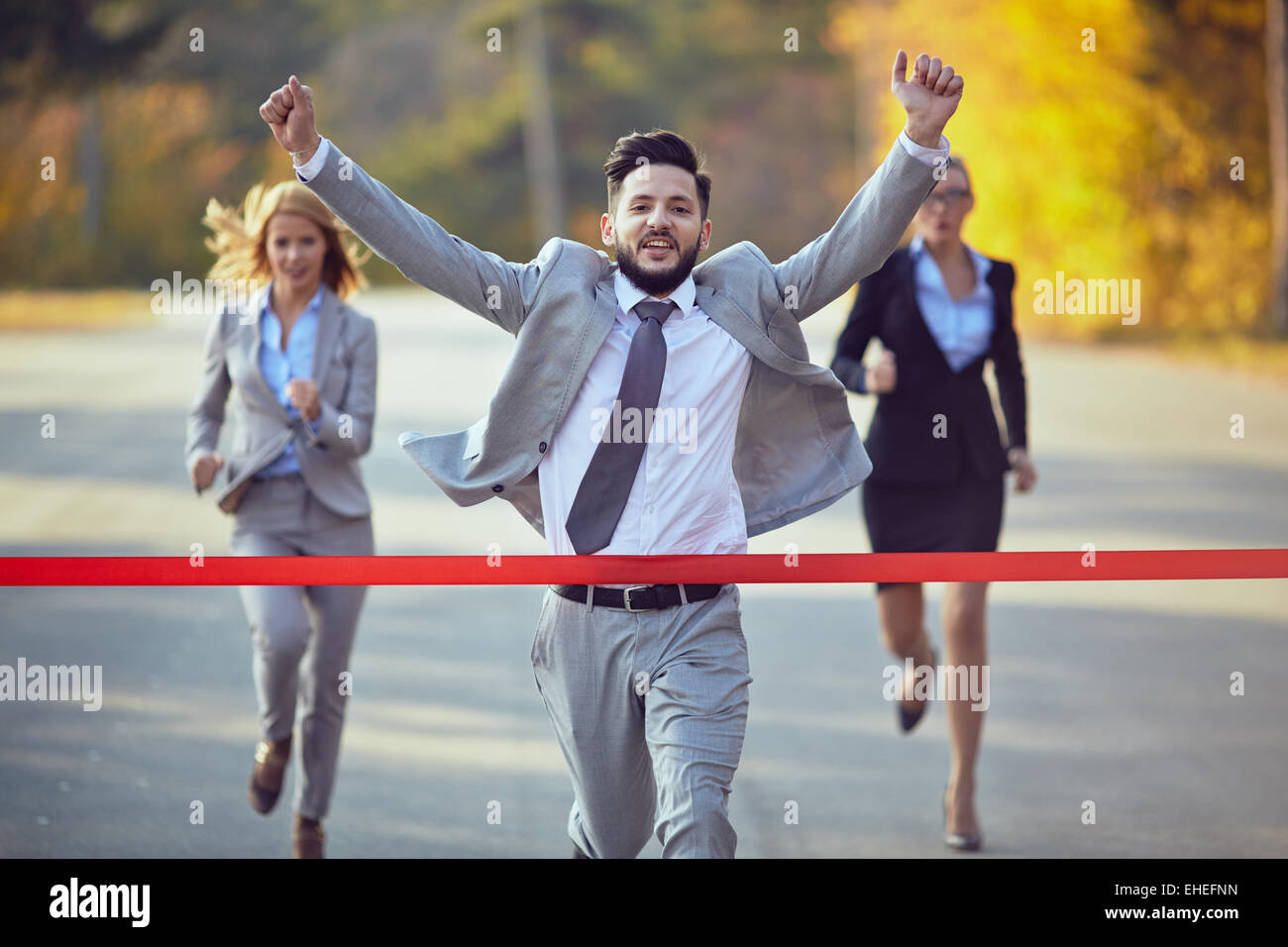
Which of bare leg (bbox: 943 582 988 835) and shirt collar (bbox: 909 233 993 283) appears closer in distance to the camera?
bare leg (bbox: 943 582 988 835)

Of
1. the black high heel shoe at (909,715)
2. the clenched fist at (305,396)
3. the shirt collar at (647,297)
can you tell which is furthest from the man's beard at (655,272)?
the black high heel shoe at (909,715)

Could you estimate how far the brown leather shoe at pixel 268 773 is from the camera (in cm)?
546

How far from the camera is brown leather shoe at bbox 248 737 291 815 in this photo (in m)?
5.46

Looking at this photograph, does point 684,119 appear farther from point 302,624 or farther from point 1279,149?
point 302,624

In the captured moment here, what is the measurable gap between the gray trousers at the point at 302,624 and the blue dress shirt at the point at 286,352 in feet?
0.59

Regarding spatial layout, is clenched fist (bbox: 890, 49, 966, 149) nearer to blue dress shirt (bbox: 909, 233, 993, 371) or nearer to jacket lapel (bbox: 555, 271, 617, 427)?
jacket lapel (bbox: 555, 271, 617, 427)

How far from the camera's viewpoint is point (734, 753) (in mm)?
3877

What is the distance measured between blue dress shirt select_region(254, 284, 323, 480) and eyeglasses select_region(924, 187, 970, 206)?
85.7 inches

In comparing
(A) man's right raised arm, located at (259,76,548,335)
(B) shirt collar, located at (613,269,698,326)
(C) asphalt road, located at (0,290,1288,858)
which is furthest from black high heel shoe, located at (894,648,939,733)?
(A) man's right raised arm, located at (259,76,548,335)

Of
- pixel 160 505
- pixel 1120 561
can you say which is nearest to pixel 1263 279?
pixel 160 505

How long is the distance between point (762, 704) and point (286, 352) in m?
3.16

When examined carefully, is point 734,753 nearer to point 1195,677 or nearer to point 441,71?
point 1195,677

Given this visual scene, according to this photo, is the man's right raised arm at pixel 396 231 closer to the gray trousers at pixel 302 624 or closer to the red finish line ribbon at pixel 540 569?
the red finish line ribbon at pixel 540 569
